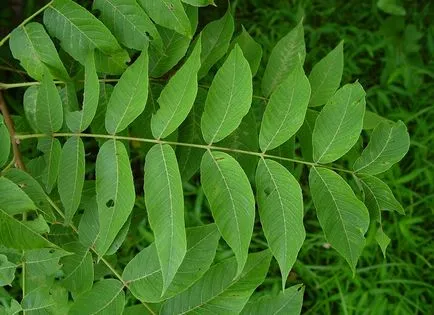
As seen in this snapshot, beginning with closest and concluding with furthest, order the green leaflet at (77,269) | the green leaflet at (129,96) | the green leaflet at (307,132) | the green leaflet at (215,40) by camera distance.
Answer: the green leaflet at (129,96) < the green leaflet at (77,269) < the green leaflet at (307,132) < the green leaflet at (215,40)

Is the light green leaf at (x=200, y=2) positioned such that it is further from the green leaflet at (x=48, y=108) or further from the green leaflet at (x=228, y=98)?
the green leaflet at (x=48, y=108)

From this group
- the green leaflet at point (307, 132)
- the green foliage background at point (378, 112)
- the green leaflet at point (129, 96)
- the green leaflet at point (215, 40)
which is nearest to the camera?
the green leaflet at point (129, 96)

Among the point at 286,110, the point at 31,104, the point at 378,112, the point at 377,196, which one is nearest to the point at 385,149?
the point at 377,196

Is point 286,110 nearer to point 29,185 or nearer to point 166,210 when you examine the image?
point 166,210

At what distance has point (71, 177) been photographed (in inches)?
56.7

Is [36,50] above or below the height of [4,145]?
above

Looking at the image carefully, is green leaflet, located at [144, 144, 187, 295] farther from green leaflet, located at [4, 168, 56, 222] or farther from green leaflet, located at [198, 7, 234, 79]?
green leaflet, located at [198, 7, 234, 79]

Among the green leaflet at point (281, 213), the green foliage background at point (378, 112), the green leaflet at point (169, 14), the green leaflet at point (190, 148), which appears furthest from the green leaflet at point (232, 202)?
the green foliage background at point (378, 112)

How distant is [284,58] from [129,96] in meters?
0.52

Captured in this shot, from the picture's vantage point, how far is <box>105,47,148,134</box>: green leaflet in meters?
1.39

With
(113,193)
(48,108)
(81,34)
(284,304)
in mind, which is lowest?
(284,304)

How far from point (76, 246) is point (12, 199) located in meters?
0.28

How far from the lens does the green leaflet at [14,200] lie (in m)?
1.32

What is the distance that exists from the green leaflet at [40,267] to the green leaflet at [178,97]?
1.19 ft
